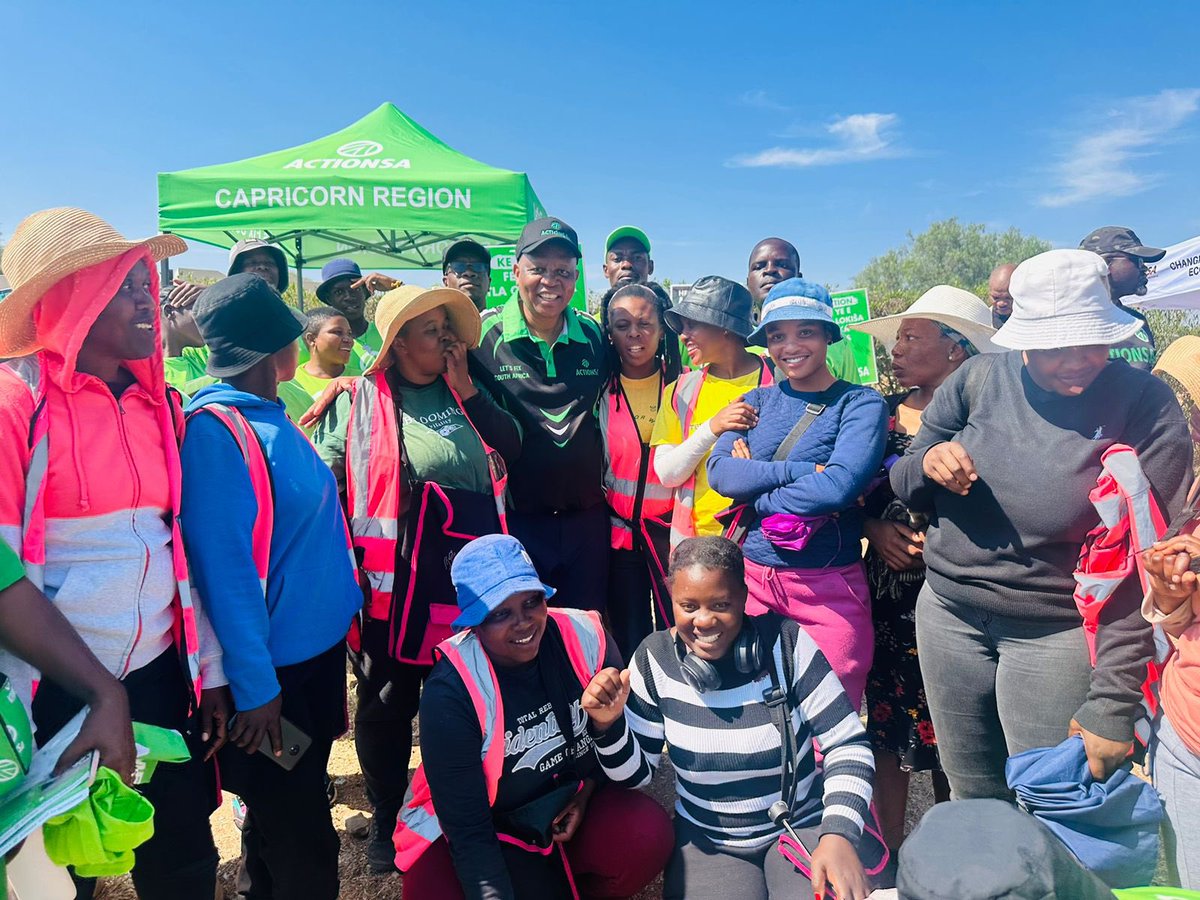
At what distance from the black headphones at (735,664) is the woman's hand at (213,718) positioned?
132 cm

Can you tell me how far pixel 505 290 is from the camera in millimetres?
6707

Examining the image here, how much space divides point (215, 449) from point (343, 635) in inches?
28.1

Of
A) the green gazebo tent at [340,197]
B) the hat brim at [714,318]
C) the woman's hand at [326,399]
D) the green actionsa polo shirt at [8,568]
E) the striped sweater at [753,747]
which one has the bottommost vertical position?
the striped sweater at [753,747]

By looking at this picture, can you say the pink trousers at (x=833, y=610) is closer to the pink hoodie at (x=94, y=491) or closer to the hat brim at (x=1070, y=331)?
the hat brim at (x=1070, y=331)

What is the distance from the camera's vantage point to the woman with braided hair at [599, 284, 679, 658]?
324 centimetres

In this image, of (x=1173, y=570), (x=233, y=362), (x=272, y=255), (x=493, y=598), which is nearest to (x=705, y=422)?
(x=493, y=598)

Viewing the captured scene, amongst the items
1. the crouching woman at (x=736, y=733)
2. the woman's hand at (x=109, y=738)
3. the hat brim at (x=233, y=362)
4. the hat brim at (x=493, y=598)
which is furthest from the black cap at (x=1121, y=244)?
the woman's hand at (x=109, y=738)

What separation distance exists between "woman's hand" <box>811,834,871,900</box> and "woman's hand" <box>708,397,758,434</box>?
4.42 feet

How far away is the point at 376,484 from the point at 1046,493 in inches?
85.4

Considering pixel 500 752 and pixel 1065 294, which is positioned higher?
pixel 1065 294

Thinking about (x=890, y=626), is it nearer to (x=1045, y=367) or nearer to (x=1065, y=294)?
(x=1045, y=367)

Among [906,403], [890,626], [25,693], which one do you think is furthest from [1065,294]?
[25,693]

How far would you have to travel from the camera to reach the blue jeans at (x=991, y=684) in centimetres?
205

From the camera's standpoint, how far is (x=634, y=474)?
324cm
